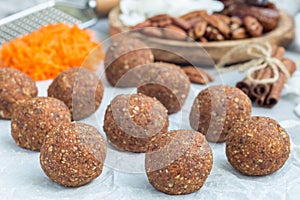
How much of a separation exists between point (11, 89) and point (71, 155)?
2.35 feet

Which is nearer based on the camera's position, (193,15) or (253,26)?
(253,26)

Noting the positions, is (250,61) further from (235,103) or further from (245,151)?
(245,151)

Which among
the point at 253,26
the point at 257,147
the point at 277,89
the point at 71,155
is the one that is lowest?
the point at 277,89

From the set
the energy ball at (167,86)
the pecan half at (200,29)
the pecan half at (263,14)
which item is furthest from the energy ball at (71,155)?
the pecan half at (263,14)

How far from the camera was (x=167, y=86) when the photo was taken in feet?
9.16

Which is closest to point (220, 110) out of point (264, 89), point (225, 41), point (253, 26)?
point (264, 89)

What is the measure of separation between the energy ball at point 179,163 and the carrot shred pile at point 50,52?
4.06ft

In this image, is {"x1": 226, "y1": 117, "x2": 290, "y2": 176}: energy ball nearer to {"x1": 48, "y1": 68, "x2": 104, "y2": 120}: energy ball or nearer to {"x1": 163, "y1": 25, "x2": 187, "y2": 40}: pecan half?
{"x1": 48, "y1": 68, "x2": 104, "y2": 120}: energy ball

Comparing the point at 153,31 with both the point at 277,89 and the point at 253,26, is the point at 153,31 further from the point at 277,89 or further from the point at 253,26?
the point at 277,89

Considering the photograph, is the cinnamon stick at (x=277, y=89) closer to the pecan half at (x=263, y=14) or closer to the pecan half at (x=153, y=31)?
the pecan half at (x=263, y=14)

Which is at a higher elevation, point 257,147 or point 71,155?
point 71,155

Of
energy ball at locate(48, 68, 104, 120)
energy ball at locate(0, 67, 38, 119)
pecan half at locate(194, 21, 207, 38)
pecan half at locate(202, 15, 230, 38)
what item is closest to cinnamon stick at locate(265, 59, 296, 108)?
pecan half at locate(202, 15, 230, 38)

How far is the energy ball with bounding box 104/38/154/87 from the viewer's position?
3062 millimetres

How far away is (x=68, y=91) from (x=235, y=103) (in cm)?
78
